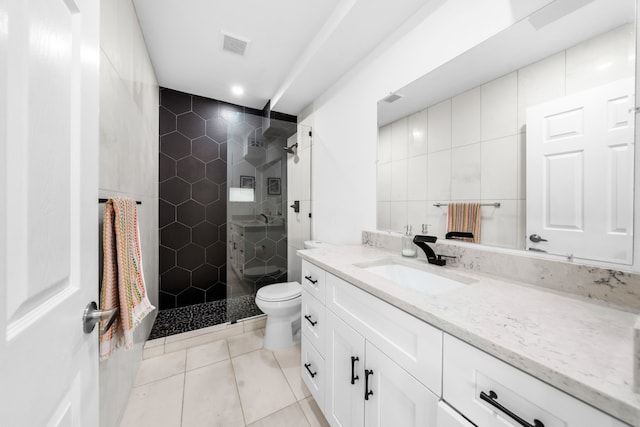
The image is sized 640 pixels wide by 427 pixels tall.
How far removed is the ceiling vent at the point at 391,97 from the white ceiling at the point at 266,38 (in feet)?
1.32

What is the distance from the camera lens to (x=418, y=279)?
110 centimetres

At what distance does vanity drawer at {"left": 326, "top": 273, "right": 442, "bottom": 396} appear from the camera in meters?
0.60

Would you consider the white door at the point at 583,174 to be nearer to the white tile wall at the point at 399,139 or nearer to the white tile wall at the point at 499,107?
the white tile wall at the point at 499,107

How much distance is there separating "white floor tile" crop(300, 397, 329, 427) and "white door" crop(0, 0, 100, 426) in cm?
100

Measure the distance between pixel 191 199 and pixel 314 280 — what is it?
1.84 m

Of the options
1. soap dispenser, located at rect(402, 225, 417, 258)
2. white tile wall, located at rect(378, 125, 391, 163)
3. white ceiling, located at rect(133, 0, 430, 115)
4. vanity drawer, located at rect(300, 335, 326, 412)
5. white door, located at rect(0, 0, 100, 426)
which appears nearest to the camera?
white door, located at rect(0, 0, 100, 426)

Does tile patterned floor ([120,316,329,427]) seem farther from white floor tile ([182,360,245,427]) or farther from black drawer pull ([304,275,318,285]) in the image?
black drawer pull ([304,275,318,285])

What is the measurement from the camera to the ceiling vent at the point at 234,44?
5.31 feet

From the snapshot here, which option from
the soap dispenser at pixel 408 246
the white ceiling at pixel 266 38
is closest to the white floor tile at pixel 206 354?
the soap dispenser at pixel 408 246

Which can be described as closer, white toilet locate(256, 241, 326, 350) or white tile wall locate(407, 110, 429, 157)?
white tile wall locate(407, 110, 429, 157)

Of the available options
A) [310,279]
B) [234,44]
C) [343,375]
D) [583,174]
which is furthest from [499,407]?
[234,44]

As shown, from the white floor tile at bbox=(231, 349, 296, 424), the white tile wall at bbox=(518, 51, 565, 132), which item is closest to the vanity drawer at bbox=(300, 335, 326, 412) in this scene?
the white floor tile at bbox=(231, 349, 296, 424)

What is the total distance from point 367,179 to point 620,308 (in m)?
1.28

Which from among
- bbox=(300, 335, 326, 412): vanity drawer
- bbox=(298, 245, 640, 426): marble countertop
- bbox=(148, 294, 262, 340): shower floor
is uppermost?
bbox=(298, 245, 640, 426): marble countertop
